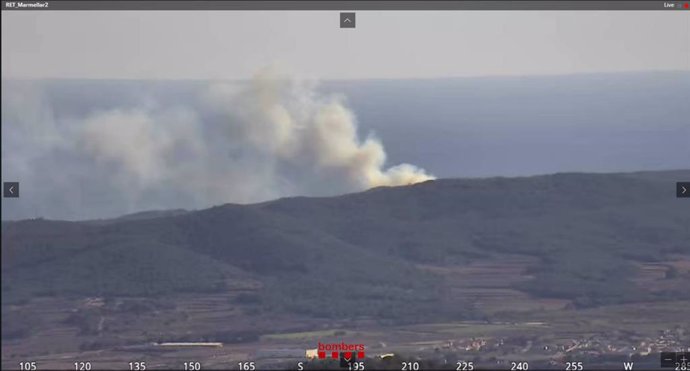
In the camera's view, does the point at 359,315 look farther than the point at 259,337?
Yes

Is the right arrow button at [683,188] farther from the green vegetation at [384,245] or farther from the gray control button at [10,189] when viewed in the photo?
the gray control button at [10,189]

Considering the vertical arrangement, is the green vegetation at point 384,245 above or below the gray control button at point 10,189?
above

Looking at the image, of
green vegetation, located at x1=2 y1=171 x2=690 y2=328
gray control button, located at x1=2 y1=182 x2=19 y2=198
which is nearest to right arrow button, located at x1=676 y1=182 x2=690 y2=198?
green vegetation, located at x1=2 y1=171 x2=690 y2=328

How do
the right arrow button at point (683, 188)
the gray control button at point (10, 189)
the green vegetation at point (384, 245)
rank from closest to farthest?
the gray control button at point (10, 189), the green vegetation at point (384, 245), the right arrow button at point (683, 188)

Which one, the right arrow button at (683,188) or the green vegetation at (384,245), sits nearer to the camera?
the green vegetation at (384,245)

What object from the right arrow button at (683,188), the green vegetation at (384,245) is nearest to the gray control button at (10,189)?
the green vegetation at (384,245)

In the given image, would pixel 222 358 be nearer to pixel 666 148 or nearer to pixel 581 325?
pixel 581 325

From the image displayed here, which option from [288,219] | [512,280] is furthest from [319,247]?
[512,280]

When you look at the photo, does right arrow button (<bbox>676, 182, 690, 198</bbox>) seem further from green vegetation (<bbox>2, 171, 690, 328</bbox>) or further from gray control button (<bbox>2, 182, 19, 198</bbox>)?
gray control button (<bbox>2, 182, 19, 198</bbox>)
